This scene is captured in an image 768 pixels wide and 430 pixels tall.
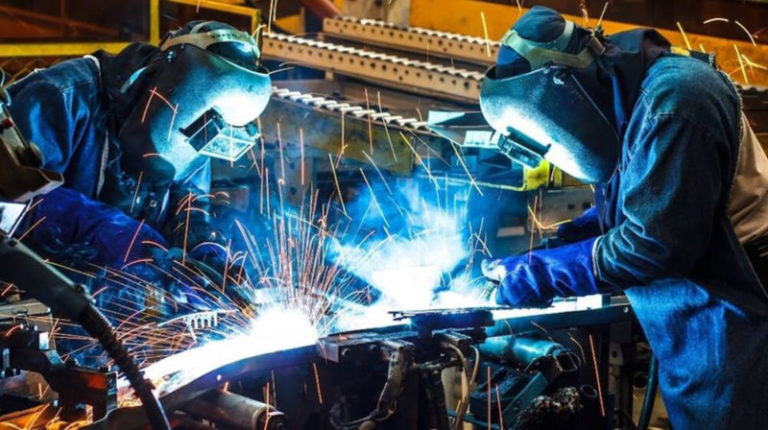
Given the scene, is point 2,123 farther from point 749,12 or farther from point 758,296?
point 749,12

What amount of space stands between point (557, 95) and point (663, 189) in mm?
456

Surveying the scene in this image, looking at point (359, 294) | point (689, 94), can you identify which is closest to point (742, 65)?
point (359, 294)

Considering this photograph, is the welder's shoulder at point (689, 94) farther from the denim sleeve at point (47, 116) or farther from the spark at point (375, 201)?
the denim sleeve at point (47, 116)

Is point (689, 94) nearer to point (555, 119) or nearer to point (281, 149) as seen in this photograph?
point (555, 119)

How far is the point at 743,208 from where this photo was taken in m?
2.95

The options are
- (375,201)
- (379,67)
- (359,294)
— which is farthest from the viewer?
(379,67)

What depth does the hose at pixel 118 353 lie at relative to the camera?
75.9 inches

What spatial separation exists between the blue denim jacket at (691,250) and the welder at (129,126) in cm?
145

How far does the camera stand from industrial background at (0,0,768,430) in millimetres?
2637

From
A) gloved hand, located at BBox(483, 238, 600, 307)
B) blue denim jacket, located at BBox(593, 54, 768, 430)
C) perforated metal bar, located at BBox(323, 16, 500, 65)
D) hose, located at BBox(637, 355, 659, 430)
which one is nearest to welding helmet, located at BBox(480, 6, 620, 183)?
blue denim jacket, located at BBox(593, 54, 768, 430)

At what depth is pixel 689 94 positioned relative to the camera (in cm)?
273

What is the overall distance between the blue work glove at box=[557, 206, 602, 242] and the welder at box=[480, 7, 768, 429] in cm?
40

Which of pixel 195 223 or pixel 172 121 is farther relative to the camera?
pixel 195 223

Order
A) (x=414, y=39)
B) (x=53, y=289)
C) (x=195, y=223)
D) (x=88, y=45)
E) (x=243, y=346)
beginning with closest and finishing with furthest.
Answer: (x=53, y=289) < (x=243, y=346) < (x=195, y=223) < (x=414, y=39) < (x=88, y=45)
